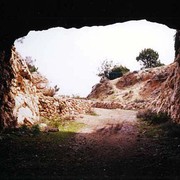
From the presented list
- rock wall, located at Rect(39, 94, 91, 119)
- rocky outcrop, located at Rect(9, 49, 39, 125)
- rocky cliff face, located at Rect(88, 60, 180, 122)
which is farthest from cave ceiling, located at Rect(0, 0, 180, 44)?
rocky cliff face, located at Rect(88, 60, 180, 122)

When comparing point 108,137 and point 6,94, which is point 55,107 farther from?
point 108,137

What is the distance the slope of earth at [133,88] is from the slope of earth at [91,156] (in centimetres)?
1791

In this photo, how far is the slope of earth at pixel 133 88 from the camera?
103ft

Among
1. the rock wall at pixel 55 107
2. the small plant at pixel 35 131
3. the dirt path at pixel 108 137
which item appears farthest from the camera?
the rock wall at pixel 55 107

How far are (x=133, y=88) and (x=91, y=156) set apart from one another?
30.6 m

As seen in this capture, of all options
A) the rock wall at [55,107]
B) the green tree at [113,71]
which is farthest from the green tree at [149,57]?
the rock wall at [55,107]

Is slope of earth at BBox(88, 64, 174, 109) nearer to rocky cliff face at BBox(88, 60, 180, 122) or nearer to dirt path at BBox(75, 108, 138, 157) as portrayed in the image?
rocky cliff face at BBox(88, 60, 180, 122)

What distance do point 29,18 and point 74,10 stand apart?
1.89 m

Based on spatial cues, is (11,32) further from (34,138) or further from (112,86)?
(112,86)

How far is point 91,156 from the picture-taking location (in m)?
8.12

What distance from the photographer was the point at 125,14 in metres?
9.37

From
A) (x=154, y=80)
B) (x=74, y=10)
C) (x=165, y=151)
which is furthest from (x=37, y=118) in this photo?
(x=154, y=80)

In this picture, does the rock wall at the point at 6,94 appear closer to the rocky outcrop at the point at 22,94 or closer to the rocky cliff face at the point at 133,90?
the rocky outcrop at the point at 22,94

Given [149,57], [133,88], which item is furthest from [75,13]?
[149,57]
